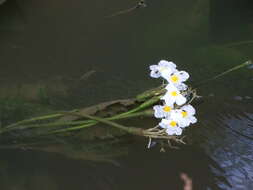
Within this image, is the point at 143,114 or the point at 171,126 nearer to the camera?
the point at 171,126

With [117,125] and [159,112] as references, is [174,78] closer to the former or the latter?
[159,112]

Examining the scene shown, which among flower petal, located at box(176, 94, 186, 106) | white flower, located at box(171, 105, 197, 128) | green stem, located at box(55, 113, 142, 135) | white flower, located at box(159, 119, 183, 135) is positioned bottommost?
white flower, located at box(159, 119, 183, 135)

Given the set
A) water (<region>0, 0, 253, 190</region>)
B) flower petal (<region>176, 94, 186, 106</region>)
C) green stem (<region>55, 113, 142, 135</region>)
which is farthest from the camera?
water (<region>0, 0, 253, 190</region>)

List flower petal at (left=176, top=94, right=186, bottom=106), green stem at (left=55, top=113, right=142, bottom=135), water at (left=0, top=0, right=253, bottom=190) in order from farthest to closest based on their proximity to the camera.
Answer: water at (left=0, top=0, right=253, bottom=190), green stem at (left=55, top=113, right=142, bottom=135), flower petal at (left=176, top=94, right=186, bottom=106)

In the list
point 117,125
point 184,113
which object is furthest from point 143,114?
point 184,113

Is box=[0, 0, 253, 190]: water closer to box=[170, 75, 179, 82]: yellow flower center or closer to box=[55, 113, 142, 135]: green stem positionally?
box=[55, 113, 142, 135]: green stem

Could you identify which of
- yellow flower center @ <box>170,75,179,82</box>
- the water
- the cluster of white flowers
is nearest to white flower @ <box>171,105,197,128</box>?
the cluster of white flowers

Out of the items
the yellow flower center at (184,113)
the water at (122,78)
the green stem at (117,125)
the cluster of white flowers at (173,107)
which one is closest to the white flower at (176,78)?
the cluster of white flowers at (173,107)
